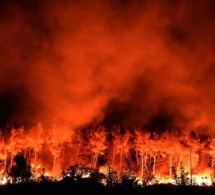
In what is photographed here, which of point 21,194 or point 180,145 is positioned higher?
point 180,145

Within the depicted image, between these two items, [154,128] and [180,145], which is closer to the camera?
[180,145]

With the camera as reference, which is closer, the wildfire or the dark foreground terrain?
the dark foreground terrain

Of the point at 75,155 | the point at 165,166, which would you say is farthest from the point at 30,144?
the point at 165,166

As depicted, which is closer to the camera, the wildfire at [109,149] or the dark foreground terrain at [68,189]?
the dark foreground terrain at [68,189]

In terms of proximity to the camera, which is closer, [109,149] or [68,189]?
[68,189]

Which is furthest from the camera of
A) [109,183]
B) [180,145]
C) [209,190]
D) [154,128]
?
[154,128]

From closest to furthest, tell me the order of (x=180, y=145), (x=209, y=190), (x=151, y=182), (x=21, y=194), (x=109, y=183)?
(x=21, y=194) → (x=109, y=183) → (x=209, y=190) → (x=151, y=182) → (x=180, y=145)

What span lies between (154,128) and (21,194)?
3408cm

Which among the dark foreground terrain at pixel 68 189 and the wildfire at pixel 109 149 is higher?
the wildfire at pixel 109 149

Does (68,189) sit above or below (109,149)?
below

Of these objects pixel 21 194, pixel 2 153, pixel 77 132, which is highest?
pixel 77 132

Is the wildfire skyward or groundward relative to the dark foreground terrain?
skyward

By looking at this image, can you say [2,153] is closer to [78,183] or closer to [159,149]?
[159,149]

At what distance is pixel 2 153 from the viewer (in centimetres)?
3494
